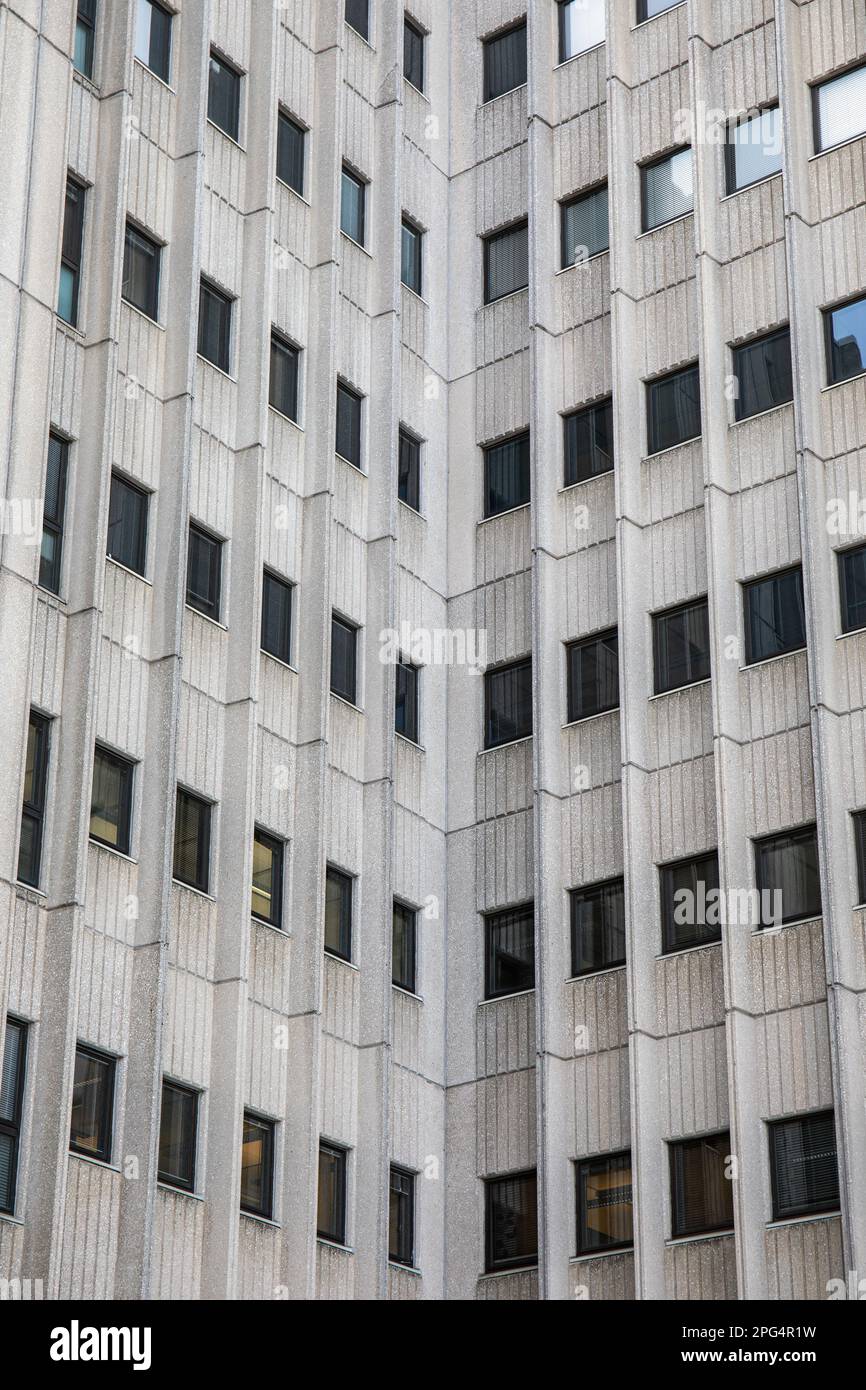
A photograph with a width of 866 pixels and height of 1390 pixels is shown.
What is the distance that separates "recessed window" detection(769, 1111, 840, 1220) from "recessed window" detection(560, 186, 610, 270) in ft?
60.4

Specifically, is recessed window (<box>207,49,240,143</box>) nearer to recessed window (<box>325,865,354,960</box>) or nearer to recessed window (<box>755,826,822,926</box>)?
recessed window (<box>325,865,354,960</box>)

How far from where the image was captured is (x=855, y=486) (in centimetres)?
3628

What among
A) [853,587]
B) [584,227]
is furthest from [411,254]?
[853,587]

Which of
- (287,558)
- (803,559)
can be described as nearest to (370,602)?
(287,558)

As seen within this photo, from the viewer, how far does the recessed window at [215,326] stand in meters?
37.7

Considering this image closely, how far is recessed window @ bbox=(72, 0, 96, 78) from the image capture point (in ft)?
119

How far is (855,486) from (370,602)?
9.17 metres

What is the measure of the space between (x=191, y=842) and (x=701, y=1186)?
10.0 m

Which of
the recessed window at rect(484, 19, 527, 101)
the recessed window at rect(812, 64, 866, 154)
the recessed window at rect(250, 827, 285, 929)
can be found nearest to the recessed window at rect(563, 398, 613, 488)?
the recessed window at rect(812, 64, 866, 154)

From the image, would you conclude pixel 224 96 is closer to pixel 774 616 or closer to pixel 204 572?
pixel 204 572

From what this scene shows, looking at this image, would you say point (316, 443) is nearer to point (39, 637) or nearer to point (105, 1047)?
point (39, 637)

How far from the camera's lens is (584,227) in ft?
140

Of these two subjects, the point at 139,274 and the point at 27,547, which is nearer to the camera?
the point at 27,547
